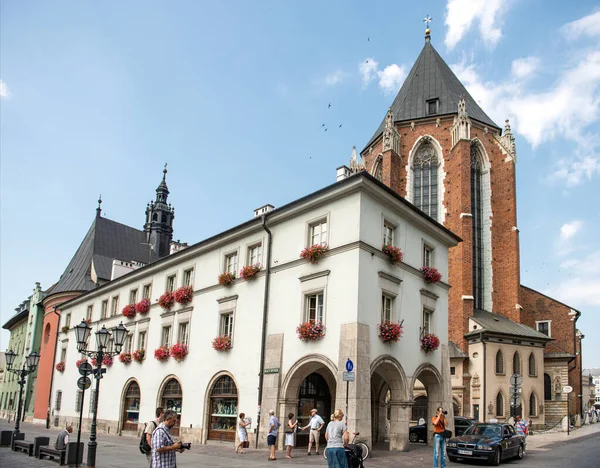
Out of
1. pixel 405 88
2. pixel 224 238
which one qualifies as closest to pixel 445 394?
pixel 224 238

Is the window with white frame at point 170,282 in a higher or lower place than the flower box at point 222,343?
higher

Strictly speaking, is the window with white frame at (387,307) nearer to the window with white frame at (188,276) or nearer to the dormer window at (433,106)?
the window with white frame at (188,276)

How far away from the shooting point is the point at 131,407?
33.2m

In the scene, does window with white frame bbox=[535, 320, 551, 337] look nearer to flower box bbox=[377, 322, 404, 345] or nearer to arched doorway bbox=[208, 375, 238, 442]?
flower box bbox=[377, 322, 404, 345]

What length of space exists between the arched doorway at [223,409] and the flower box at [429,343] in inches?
325

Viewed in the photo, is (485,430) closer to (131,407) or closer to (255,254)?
(255,254)

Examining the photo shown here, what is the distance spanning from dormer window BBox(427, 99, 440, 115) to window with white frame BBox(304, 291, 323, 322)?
30510 mm

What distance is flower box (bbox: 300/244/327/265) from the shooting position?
851 inches

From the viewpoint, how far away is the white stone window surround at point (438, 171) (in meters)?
44.6

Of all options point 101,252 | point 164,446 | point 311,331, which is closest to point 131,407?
point 311,331

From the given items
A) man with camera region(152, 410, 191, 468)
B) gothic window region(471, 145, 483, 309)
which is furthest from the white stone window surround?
man with camera region(152, 410, 191, 468)

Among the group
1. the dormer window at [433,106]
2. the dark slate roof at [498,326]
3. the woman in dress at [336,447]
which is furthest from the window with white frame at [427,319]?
the dormer window at [433,106]

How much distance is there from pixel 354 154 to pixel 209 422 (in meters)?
31.4

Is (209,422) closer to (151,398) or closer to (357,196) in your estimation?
(151,398)
